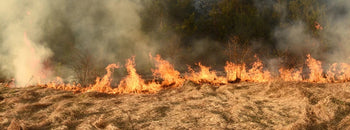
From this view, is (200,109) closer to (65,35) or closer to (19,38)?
(19,38)

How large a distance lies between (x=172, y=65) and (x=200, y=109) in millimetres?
7681

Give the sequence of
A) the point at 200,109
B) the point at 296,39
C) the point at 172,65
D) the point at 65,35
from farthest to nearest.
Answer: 1. the point at 296,39
2. the point at 172,65
3. the point at 65,35
4. the point at 200,109

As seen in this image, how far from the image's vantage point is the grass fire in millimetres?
3877

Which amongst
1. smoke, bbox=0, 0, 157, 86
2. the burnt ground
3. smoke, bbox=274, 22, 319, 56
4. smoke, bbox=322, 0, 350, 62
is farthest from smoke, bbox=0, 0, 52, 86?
smoke, bbox=322, 0, 350, 62

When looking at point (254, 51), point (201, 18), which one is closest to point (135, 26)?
point (201, 18)

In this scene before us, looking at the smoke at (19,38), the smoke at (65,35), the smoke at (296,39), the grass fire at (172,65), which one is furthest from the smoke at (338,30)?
the smoke at (19,38)

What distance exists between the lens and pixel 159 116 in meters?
3.97

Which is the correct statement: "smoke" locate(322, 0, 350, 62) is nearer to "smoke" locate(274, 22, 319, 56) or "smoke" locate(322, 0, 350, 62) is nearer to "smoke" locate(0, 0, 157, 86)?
"smoke" locate(274, 22, 319, 56)

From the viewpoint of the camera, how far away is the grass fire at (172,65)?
12.7ft

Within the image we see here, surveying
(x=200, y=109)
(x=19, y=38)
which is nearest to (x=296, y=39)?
(x=200, y=109)

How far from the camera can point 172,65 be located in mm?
11750

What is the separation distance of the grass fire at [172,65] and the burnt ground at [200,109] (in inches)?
0.6

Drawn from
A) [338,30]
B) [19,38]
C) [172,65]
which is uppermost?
[338,30]

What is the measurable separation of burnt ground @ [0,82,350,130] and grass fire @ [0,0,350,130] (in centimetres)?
2
